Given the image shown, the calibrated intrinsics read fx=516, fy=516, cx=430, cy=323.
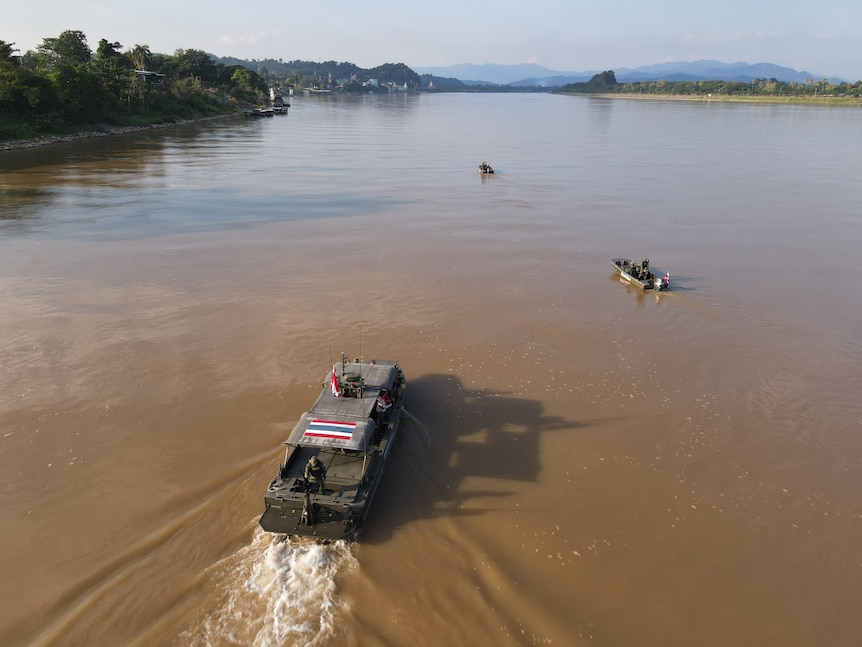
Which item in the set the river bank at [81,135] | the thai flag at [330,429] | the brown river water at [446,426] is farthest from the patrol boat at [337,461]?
the river bank at [81,135]

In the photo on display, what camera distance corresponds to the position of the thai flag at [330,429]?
11.3 metres

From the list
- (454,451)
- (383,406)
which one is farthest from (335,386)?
(454,451)

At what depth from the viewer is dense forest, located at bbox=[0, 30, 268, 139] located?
62.5 m

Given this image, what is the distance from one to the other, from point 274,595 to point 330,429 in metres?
3.33

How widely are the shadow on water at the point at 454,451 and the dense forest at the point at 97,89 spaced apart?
69.5 meters

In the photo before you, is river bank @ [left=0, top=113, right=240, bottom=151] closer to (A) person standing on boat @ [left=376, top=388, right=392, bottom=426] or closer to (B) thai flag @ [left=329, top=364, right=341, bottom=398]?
(B) thai flag @ [left=329, top=364, right=341, bottom=398]

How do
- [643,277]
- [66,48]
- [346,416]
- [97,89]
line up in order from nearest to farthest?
[346,416], [643,277], [97,89], [66,48]

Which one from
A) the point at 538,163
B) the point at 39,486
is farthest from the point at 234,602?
the point at 538,163

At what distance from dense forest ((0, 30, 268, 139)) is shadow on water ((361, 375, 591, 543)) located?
228ft

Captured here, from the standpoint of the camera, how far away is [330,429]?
11398mm

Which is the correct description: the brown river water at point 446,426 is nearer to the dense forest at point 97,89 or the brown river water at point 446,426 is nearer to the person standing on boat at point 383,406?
the person standing on boat at point 383,406

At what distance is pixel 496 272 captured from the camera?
1049 inches

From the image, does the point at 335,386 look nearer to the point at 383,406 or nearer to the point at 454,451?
the point at 383,406

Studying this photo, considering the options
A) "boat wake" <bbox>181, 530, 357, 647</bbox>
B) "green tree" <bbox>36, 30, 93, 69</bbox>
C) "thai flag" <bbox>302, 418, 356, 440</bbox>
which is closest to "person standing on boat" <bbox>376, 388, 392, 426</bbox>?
"thai flag" <bbox>302, 418, 356, 440</bbox>
